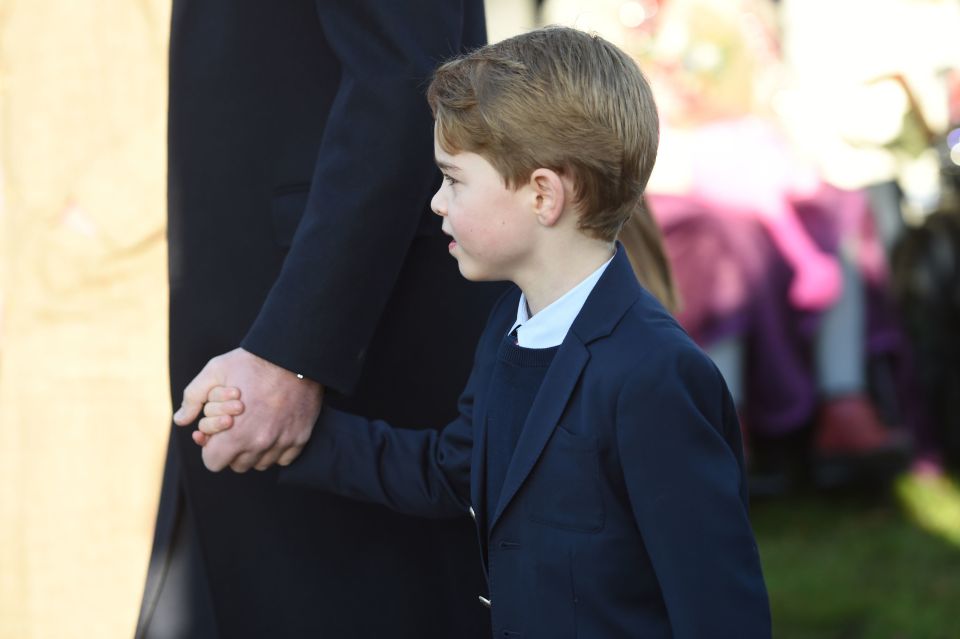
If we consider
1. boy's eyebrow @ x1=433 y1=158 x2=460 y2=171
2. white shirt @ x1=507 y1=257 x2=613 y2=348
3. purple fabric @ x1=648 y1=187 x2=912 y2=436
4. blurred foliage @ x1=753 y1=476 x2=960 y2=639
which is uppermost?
boy's eyebrow @ x1=433 y1=158 x2=460 y2=171

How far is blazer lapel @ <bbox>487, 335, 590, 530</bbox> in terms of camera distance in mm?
1312

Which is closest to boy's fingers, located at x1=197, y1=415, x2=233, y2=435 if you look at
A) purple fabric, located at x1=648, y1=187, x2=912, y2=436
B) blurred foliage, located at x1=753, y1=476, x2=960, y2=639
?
blurred foliage, located at x1=753, y1=476, x2=960, y2=639

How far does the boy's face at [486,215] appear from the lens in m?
1.36

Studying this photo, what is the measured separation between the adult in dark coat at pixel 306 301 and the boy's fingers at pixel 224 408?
3 cm

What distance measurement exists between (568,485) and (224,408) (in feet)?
1.44

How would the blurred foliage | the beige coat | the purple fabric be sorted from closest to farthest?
1. the beige coat
2. the blurred foliage
3. the purple fabric

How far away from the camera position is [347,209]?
1496 millimetres

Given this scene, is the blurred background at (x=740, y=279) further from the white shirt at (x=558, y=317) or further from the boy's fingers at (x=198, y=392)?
the white shirt at (x=558, y=317)

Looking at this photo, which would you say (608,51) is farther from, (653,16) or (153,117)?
(653,16)

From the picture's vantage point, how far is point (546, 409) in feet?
4.34

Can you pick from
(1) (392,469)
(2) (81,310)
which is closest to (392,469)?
(1) (392,469)

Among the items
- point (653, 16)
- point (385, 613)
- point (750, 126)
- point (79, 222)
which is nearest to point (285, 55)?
point (79, 222)

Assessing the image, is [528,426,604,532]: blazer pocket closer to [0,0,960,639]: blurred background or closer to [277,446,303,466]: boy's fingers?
[277,446,303,466]: boy's fingers

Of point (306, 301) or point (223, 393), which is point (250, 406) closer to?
point (223, 393)
